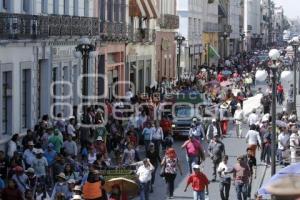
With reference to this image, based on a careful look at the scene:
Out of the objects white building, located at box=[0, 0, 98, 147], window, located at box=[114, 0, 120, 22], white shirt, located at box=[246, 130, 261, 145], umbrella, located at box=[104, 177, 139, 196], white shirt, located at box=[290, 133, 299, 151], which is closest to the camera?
umbrella, located at box=[104, 177, 139, 196]

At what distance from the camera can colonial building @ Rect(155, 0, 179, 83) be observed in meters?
54.5

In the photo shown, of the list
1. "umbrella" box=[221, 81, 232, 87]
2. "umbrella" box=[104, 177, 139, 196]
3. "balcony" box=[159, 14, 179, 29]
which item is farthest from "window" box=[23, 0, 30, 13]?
"balcony" box=[159, 14, 179, 29]

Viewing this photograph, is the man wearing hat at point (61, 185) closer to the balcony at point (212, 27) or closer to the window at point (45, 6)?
the window at point (45, 6)

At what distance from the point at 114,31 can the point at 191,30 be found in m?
31.4

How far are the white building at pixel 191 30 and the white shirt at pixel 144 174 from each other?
48.8 m

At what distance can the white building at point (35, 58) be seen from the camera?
22.8 metres

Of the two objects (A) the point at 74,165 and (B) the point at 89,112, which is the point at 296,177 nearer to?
(A) the point at 74,165

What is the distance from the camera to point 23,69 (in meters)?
24.8


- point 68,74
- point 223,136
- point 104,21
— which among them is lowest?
point 223,136

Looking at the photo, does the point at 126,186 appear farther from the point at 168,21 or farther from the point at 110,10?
the point at 168,21

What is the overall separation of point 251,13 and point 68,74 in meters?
126

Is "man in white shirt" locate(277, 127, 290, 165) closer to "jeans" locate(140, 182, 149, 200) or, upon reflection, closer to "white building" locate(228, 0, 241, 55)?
"jeans" locate(140, 182, 149, 200)

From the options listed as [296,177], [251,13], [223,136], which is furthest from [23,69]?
[251,13]

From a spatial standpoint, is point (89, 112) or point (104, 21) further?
point (104, 21)
